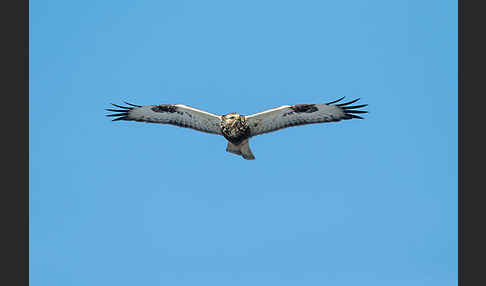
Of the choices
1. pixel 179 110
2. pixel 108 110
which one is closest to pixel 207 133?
pixel 179 110

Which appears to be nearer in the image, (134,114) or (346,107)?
(346,107)

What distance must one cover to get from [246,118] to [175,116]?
7.79ft

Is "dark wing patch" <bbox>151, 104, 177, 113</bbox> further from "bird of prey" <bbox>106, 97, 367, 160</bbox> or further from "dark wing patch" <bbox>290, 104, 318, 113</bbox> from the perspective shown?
"dark wing patch" <bbox>290, 104, 318, 113</bbox>

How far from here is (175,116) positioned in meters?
22.4

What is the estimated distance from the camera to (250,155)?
70.4 ft

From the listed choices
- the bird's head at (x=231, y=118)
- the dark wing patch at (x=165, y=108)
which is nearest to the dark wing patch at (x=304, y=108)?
the bird's head at (x=231, y=118)

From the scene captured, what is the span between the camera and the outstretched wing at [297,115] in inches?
821

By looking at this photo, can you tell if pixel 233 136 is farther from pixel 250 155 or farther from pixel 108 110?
pixel 108 110

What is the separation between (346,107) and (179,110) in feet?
15.5

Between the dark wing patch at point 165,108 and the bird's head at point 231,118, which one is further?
the dark wing patch at point 165,108

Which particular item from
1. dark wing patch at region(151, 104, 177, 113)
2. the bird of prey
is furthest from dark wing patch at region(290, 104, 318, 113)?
dark wing patch at region(151, 104, 177, 113)

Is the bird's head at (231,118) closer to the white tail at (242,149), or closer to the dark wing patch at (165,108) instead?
the white tail at (242,149)

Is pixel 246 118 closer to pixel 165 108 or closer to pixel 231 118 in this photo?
pixel 231 118

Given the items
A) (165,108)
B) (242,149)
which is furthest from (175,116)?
(242,149)
